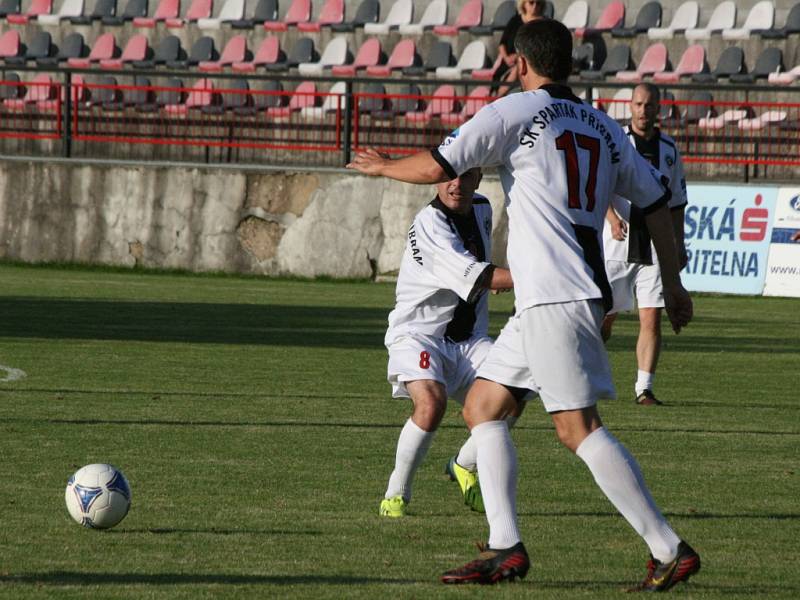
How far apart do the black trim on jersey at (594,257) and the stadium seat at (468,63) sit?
22389 mm

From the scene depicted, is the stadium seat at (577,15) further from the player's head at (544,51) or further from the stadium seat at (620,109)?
A: the player's head at (544,51)

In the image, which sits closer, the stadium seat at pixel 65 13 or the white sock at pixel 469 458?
the white sock at pixel 469 458

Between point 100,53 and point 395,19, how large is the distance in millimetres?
5917

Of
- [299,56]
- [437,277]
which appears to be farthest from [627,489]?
[299,56]

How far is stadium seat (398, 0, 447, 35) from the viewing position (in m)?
29.9

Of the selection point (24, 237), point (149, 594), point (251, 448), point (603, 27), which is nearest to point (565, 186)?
point (149, 594)

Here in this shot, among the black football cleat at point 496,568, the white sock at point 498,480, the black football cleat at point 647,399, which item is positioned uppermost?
the white sock at point 498,480

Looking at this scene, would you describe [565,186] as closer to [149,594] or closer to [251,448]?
[149,594]

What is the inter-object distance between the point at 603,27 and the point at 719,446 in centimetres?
1963

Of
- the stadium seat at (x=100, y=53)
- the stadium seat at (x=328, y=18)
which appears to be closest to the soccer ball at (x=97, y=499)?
the stadium seat at (x=328, y=18)

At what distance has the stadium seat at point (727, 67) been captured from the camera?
2639 centimetres

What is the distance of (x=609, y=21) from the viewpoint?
28.5 m

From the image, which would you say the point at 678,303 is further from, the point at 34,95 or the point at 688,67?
the point at 688,67

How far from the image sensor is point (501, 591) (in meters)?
5.74
